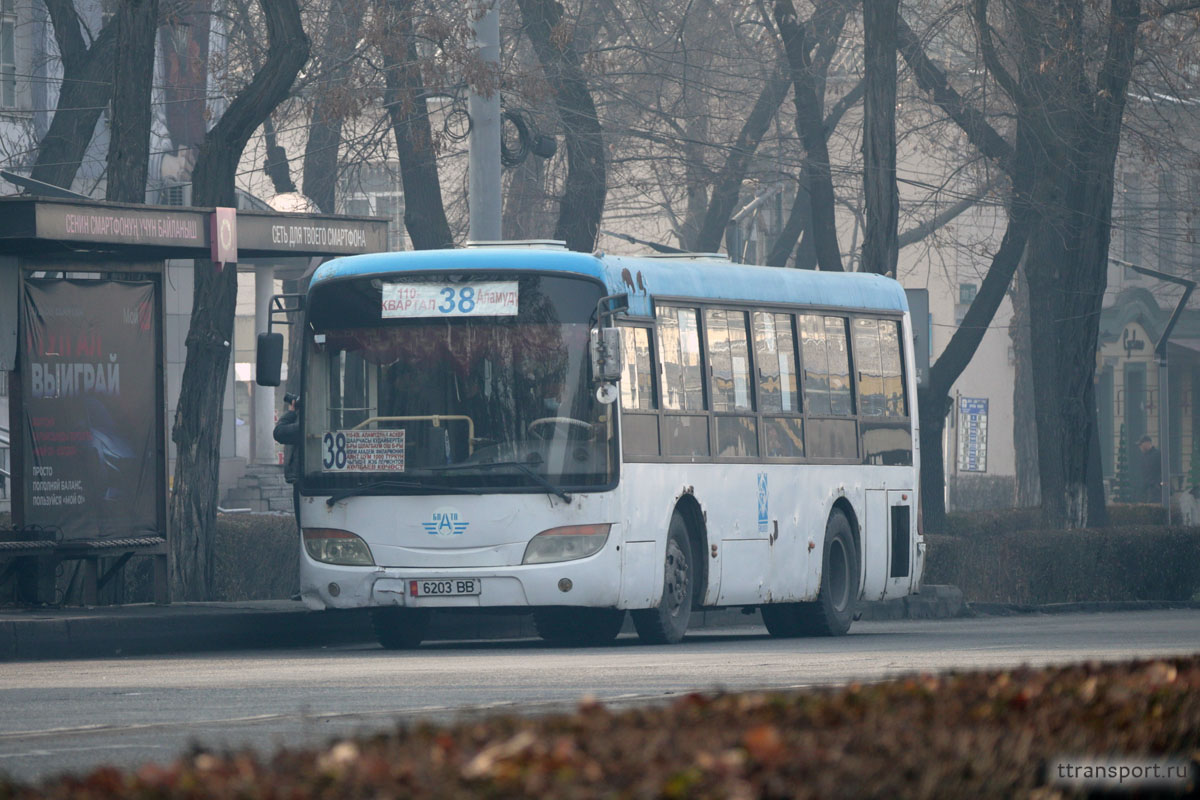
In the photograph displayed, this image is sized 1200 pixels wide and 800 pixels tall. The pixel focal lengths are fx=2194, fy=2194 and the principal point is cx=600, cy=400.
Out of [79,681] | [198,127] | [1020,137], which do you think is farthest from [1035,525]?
[79,681]

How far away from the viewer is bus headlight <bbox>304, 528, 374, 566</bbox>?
16.0 metres

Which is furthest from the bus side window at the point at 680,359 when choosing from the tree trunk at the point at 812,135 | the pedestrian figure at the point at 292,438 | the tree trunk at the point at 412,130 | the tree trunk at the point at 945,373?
the tree trunk at the point at 945,373

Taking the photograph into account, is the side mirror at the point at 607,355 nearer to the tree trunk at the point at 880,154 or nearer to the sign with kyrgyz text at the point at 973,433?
the tree trunk at the point at 880,154

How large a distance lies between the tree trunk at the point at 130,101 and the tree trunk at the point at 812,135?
1030 cm

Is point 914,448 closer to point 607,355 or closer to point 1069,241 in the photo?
point 607,355

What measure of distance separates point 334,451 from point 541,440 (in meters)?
1.62

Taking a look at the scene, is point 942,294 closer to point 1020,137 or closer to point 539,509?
point 1020,137

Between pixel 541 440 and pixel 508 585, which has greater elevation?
pixel 541 440

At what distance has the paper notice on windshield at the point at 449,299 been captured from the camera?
16016 mm

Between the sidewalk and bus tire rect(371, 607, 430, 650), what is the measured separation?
1.34ft

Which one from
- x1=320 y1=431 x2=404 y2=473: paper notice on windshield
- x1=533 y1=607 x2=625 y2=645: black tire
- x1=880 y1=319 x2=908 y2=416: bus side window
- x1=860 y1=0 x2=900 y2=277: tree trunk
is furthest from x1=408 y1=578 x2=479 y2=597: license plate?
x1=860 y1=0 x2=900 y2=277: tree trunk

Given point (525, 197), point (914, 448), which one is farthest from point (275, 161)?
point (914, 448)

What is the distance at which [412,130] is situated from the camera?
23797mm

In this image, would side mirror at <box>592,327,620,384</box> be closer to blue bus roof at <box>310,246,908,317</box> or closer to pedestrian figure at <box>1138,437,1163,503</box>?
blue bus roof at <box>310,246,908,317</box>
